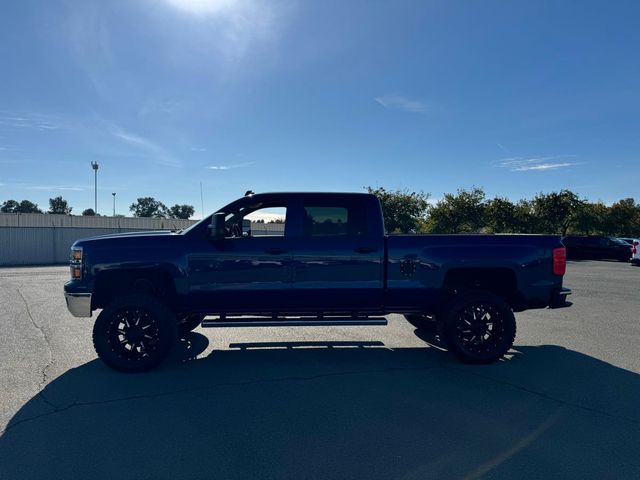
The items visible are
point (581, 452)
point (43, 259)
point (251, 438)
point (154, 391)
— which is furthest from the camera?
point (43, 259)

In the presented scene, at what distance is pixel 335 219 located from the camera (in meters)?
5.45

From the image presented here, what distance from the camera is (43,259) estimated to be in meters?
25.3

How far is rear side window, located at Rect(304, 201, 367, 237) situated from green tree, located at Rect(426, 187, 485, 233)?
3263cm

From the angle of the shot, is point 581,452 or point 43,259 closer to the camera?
point 581,452

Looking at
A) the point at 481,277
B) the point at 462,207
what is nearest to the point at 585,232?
the point at 462,207

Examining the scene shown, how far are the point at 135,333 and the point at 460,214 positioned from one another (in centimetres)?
3494

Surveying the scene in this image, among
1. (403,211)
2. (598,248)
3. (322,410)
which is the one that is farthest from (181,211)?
(322,410)

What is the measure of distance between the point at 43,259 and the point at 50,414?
84.7 feet

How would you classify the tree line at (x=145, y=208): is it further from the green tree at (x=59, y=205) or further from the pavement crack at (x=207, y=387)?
the pavement crack at (x=207, y=387)

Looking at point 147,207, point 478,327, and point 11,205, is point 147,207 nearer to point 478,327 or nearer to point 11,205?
point 11,205

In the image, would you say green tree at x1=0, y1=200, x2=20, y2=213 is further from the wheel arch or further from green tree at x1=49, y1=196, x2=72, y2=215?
the wheel arch

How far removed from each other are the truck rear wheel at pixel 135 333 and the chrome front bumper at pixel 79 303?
10.2 inches

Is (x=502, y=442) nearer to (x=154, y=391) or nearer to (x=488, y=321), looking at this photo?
(x=488, y=321)

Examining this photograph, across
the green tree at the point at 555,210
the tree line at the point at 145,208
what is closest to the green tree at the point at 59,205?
the tree line at the point at 145,208
